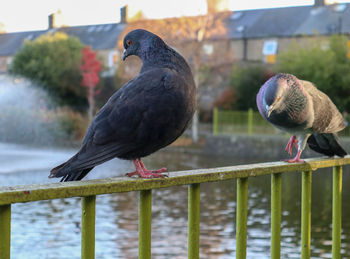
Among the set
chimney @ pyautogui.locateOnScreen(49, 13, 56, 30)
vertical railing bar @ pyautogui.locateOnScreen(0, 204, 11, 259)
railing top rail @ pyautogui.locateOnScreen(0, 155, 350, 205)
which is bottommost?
vertical railing bar @ pyautogui.locateOnScreen(0, 204, 11, 259)

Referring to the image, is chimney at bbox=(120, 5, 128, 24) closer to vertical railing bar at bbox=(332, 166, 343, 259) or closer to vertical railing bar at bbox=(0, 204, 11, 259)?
vertical railing bar at bbox=(332, 166, 343, 259)

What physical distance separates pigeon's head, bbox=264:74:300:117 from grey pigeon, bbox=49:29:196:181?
737mm

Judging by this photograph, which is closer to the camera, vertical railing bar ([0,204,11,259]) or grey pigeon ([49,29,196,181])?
vertical railing bar ([0,204,11,259])

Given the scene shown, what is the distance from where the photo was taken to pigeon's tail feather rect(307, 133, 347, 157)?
3201mm

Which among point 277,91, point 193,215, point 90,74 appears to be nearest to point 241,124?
point 90,74

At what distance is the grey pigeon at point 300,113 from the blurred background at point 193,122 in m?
4.16

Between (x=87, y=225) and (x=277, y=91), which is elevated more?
(x=277, y=91)

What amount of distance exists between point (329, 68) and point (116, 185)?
82.7ft

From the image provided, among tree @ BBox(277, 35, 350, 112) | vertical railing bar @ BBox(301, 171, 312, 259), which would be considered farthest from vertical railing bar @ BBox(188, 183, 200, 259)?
tree @ BBox(277, 35, 350, 112)

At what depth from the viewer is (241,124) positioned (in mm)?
25359

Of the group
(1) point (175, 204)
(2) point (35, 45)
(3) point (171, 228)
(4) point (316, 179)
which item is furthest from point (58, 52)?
(3) point (171, 228)

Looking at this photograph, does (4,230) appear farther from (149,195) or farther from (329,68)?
(329,68)

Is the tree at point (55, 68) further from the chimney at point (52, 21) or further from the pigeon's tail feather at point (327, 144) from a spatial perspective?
the pigeon's tail feather at point (327, 144)

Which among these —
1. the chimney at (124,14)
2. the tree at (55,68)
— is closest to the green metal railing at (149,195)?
the tree at (55,68)
